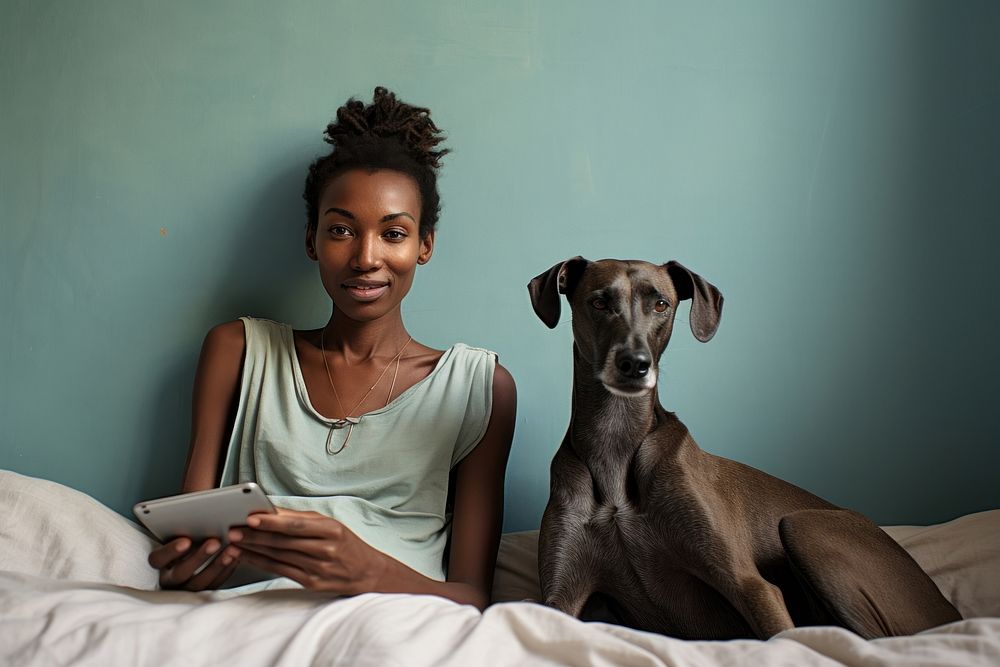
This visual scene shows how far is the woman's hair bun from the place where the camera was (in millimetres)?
1919

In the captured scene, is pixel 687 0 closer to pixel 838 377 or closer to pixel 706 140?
pixel 706 140

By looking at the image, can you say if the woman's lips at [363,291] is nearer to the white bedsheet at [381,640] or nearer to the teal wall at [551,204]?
the teal wall at [551,204]

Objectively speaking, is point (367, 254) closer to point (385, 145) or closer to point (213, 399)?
point (385, 145)

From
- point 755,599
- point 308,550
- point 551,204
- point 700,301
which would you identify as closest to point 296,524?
point 308,550

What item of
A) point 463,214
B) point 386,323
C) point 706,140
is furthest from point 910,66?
point 386,323

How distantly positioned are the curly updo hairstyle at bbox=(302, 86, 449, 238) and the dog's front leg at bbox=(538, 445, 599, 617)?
2.36 ft

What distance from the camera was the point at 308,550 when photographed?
1182mm

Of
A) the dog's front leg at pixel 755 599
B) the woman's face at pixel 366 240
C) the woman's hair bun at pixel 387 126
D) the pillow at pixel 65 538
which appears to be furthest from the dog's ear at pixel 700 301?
the pillow at pixel 65 538

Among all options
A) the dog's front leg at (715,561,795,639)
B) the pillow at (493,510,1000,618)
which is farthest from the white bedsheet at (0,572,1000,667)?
the pillow at (493,510,1000,618)

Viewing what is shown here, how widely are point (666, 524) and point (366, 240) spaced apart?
0.83m

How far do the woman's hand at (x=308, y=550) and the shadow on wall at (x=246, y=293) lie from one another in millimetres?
908

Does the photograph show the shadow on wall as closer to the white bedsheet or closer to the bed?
the bed

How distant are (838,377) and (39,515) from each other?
6.08ft

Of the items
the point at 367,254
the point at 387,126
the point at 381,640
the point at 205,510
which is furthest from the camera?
the point at 387,126
